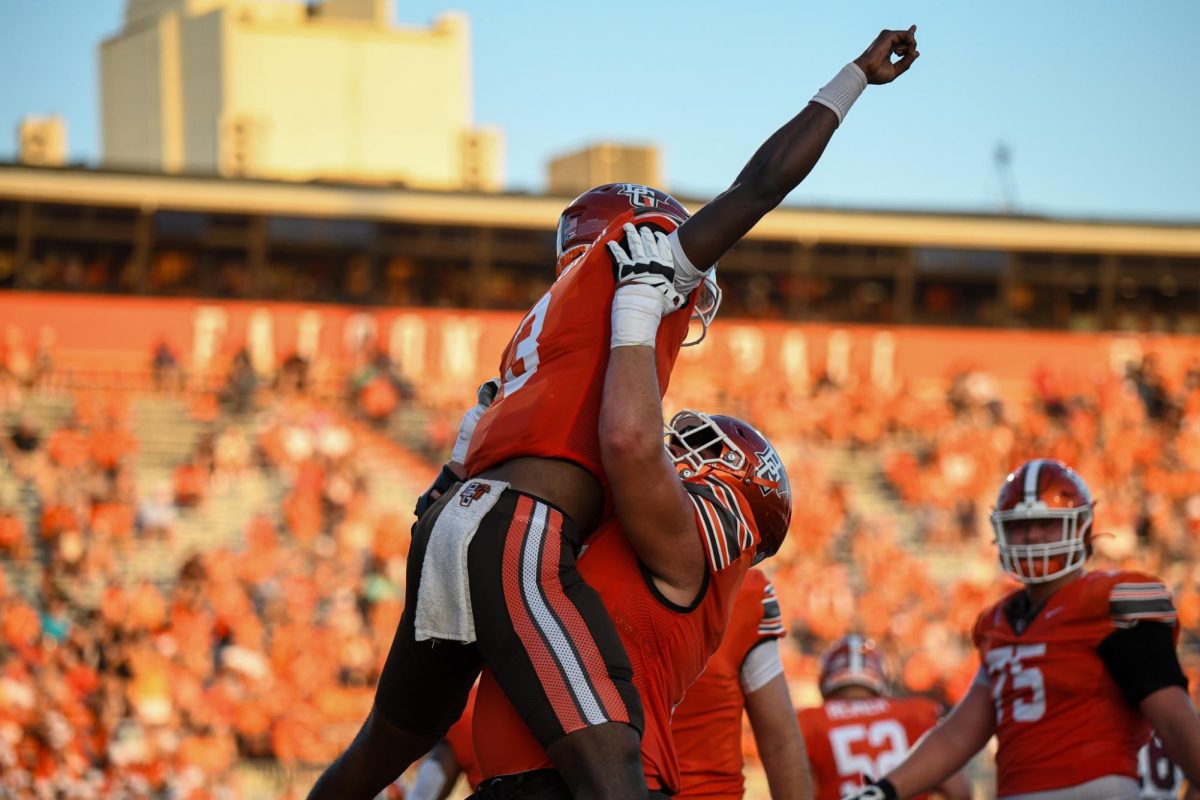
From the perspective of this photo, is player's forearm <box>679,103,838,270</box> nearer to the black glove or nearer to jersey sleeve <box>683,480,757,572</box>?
jersey sleeve <box>683,480,757,572</box>

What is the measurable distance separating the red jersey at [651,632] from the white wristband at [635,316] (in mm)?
416

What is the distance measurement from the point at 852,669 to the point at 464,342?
66.0ft

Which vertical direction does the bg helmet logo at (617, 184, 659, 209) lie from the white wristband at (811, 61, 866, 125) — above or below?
below

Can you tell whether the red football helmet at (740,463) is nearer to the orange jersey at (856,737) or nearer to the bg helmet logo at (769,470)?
the bg helmet logo at (769,470)

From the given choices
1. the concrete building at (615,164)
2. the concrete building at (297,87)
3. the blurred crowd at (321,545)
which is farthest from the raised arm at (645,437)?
the concrete building at (297,87)

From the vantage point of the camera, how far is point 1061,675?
6.10 m

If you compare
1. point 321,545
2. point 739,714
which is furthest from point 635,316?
point 321,545

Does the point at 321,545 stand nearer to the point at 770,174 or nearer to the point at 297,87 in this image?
the point at 770,174

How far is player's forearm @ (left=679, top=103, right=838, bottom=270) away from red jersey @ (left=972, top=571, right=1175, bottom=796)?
241cm

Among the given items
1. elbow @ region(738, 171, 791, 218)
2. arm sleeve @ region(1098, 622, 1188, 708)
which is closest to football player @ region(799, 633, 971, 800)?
arm sleeve @ region(1098, 622, 1188, 708)

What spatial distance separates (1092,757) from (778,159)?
2.78 metres

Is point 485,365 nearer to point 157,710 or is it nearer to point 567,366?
point 157,710

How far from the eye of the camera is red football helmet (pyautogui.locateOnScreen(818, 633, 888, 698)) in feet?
25.2

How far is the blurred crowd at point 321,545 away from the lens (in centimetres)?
1513
